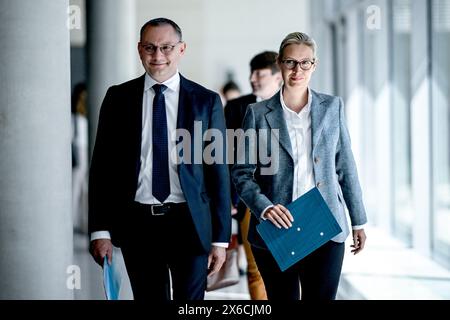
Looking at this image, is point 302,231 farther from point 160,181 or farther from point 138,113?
point 138,113

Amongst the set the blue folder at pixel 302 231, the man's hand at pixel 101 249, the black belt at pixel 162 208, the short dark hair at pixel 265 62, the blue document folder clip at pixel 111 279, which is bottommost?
the blue document folder clip at pixel 111 279

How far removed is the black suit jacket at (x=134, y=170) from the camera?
3.09m

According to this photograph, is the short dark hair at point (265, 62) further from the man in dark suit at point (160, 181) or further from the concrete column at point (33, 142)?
the concrete column at point (33, 142)

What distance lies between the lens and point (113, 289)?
3.20 metres

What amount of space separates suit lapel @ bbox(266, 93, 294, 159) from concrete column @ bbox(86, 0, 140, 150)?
5.03m

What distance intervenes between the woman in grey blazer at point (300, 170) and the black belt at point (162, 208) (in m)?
0.24

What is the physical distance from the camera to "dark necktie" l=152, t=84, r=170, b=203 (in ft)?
9.99

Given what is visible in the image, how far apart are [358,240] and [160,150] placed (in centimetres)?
87

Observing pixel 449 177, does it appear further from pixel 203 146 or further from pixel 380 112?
pixel 203 146

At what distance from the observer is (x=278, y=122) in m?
3.03

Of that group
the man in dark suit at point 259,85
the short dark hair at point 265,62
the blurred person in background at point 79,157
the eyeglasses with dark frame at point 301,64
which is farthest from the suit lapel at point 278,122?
the blurred person in background at point 79,157

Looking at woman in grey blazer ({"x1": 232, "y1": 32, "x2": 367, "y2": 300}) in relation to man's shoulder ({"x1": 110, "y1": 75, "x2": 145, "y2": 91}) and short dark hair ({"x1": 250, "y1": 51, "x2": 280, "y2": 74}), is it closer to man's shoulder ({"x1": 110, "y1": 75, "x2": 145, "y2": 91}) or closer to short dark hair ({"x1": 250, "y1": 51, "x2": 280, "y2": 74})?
man's shoulder ({"x1": 110, "y1": 75, "x2": 145, "y2": 91})

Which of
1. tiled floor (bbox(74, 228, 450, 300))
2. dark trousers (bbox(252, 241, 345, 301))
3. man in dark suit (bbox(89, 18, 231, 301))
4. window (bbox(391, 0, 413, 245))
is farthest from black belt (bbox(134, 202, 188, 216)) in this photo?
window (bbox(391, 0, 413, 245))
